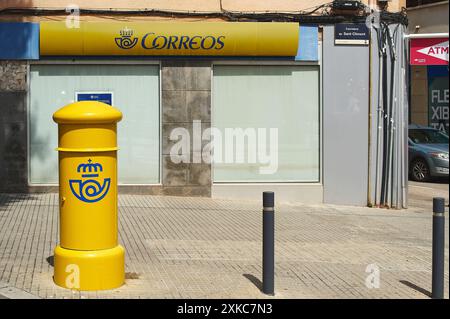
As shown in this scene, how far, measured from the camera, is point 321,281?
8.38m

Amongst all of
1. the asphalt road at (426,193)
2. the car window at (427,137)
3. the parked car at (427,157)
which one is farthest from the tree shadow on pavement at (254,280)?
the car window at (427,137)

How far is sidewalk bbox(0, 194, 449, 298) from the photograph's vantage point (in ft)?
25.8

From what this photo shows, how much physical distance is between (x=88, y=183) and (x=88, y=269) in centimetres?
80

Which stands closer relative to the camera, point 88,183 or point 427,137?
point 88,183

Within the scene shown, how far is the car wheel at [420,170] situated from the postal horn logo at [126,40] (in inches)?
383

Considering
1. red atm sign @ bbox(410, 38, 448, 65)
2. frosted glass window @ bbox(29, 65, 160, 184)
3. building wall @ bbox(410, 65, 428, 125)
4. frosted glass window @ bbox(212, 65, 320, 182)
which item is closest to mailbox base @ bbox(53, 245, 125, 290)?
frosted glass window @ bbox(29, 65, 160, 184)

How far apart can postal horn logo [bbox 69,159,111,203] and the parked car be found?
48.1ft

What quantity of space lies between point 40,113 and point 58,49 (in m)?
1.24

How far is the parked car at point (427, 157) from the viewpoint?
67.2ft

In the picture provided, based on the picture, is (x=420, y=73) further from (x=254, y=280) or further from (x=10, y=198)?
(x=254, y=280)

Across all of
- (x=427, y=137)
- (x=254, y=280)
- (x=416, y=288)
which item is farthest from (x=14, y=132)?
(x=427, y=137)

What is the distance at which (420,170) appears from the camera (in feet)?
68.3

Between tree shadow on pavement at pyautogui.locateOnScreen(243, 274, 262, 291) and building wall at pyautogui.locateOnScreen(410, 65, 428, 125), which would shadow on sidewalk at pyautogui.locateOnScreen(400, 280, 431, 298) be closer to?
tree shadow on pavement at pyautogui.locateOnScreen(243, 274, 262, 291)

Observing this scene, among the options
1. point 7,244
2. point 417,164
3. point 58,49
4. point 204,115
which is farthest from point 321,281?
point 417,164
